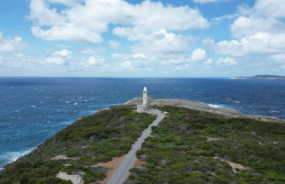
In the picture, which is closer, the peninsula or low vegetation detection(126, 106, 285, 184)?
low vegetation detection(126, 106, 285, 184)

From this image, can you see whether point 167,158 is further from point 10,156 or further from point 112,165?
point 10,156

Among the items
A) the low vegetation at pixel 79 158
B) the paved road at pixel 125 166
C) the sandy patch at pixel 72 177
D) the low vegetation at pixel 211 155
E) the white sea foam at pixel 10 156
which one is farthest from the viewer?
the white sea foam at pixel 10 156

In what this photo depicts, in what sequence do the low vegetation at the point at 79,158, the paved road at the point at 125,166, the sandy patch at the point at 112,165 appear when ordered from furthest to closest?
1. the sandy patch at the point at 112,165
2. the low vegetation at the point at 79,158
3. the paved road at the point at 125,166

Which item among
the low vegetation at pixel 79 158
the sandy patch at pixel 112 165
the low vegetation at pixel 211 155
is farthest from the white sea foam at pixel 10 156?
the low vegetation at pixel 211 155

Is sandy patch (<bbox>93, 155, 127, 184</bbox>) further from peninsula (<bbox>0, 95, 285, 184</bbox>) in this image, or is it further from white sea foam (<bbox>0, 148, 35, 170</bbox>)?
white sea foam (<bbox>0, 148, 35, 170</bbox>)

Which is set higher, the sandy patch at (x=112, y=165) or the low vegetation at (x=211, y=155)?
the low vegetation at (x=211, y=155)

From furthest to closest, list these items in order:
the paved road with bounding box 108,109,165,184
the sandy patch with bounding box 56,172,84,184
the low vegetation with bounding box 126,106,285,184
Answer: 1. the paved road with bounding box 108,109,165,184
2. the low vegetation with bounding box 126,106,285,184
3. the sandy patch with bounding box 56,172,84,184

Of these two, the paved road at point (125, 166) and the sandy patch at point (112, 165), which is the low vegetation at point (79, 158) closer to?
the sandy patch at point (112, 165)

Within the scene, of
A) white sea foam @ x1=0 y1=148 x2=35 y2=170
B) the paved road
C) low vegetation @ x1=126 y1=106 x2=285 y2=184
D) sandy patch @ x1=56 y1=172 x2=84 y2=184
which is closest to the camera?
sandy patch @ x1=56 y1=172 x2=84 y2=184

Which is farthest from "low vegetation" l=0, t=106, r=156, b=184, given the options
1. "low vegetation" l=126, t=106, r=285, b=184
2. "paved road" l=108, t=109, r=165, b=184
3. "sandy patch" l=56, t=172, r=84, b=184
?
"low vegetation" l=126, t=106, r=285, b=184
